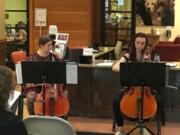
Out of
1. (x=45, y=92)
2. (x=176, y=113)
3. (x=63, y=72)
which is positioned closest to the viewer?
(x=63, y=72)

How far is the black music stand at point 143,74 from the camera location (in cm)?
505

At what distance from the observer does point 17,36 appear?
11680 millimetres

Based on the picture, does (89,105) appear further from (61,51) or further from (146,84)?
(146,84)

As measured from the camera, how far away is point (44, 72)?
Result: 5117 mm

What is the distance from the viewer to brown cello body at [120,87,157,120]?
531cm

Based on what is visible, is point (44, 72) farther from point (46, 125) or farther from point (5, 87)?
point (5, 87)

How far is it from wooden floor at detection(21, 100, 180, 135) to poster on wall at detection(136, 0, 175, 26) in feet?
20.1

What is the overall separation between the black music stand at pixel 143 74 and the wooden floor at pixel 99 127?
3.48 ft

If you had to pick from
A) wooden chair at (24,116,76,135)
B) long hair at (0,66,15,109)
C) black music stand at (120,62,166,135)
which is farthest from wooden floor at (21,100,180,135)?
long hair at (0,66,15,109)

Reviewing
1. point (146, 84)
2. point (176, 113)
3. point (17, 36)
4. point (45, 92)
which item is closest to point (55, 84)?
point (45, 92)

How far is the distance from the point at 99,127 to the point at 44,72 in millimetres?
1565

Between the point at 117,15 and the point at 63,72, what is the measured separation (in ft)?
22.4

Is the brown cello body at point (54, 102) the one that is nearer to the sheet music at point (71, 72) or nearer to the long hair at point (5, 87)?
the sheet music at point (71, 72)

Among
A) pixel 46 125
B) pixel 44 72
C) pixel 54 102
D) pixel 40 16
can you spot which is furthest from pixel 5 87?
pixel 40 16
